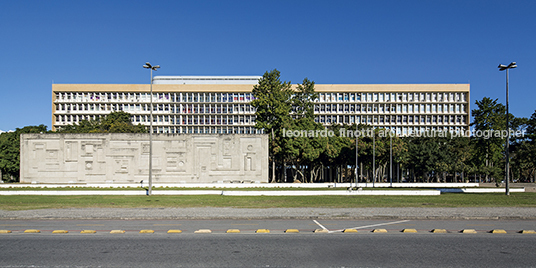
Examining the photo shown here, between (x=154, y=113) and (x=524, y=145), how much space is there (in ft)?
269

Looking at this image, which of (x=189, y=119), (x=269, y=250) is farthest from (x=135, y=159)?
(x=189, y=119)

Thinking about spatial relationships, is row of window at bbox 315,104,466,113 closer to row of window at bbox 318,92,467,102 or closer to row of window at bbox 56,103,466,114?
row of window at bbox 56,103,466,114

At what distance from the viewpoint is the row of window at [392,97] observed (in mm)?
104312

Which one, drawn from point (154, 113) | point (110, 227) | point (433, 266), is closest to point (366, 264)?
point (433, 266)

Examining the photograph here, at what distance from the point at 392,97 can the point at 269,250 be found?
101511 mm

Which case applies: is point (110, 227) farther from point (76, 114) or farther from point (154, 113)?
point (76, 114)

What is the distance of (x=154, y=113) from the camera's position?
102m

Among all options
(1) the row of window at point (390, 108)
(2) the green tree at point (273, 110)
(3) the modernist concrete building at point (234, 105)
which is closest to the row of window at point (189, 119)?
(3) the modernist concrete building at point (234, 105)

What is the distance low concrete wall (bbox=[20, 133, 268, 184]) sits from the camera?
51.7 m

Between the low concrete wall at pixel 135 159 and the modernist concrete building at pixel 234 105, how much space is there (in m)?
46.9

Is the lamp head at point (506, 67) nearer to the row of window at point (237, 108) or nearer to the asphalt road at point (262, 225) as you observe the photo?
the asphalt road at point (262, 225)

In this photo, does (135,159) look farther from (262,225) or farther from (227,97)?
(227,97)

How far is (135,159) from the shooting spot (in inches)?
2058

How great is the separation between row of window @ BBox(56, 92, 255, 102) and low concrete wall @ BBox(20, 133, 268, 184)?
4920 cm
